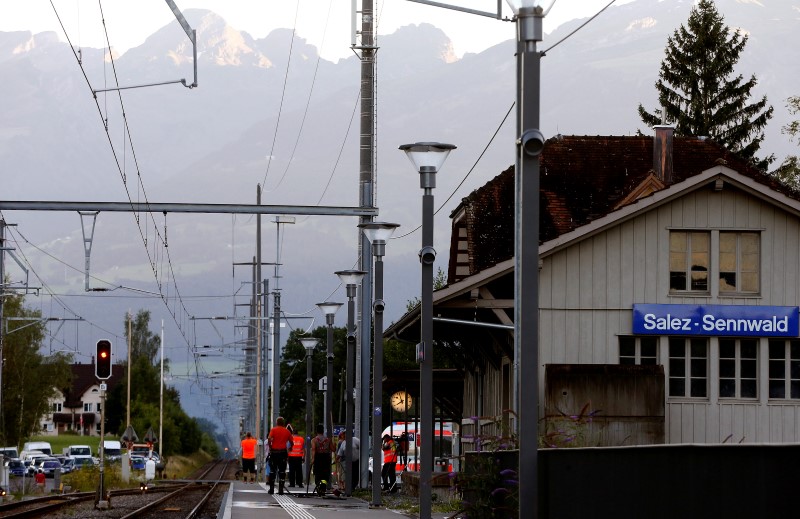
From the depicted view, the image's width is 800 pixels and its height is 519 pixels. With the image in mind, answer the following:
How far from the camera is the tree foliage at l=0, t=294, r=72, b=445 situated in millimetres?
98875

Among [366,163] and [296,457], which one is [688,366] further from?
[296,457]

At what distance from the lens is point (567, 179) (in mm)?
38250

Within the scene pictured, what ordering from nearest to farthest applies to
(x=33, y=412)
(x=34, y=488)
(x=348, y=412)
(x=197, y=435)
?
1. (x=348, y=412)
2. (x=34, y=488)
3. (x=33, y=412)
4. (x=197, y=435)

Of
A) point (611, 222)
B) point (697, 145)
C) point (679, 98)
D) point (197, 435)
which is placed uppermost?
point (679, 98)

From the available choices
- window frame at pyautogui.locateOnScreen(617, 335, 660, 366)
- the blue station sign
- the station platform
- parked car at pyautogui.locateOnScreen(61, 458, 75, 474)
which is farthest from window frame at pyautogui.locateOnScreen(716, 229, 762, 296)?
parked car at pyautogui.locateOnScreen(61, 458, 75, 474)

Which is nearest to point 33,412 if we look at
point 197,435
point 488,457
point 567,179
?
point 197,435

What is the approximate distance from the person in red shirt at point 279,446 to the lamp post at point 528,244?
20076mm

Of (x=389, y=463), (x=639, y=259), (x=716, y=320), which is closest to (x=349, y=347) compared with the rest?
(x=389, y=463)

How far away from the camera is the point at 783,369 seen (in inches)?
1141

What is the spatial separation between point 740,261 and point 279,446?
999 cm

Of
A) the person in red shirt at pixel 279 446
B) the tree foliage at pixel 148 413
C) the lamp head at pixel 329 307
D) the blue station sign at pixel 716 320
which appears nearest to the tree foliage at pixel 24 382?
the tree foliage at pixel 148 413

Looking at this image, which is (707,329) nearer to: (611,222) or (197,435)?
(611,222)

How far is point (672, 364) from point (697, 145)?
498 inches

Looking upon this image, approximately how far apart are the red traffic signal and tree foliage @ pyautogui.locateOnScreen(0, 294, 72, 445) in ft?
228
